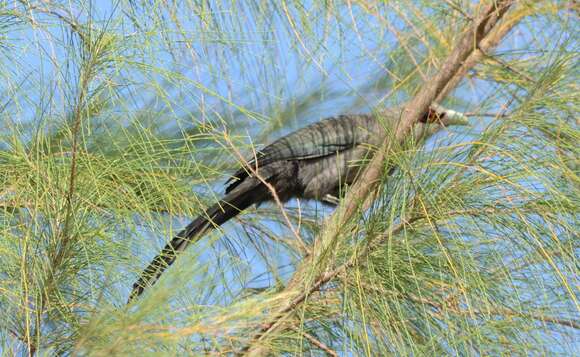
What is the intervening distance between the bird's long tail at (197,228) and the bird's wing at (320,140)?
11.8 inches

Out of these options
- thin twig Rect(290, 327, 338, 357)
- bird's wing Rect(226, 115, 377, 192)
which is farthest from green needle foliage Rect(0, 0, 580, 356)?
bird's wing Rect(226, 115, 377, 192)

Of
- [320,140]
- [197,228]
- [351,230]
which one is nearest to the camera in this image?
[351,230]

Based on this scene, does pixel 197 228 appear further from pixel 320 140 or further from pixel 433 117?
pixel 320 140

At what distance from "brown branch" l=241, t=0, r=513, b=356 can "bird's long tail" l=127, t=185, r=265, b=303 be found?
0.72 ft

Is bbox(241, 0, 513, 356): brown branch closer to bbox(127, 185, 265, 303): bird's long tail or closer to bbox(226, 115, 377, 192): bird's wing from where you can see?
bbox(127, 185, 265, 303): bird's long tail

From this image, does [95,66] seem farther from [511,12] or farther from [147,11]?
[511,12]

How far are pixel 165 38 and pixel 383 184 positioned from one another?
583 millimetres

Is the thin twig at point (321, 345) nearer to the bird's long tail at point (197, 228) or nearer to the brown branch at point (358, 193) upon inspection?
the brown branch at point (358, 193)

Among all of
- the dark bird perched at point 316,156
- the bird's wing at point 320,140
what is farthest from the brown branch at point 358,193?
the bird's wing at point 320,140

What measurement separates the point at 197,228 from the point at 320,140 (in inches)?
41.5

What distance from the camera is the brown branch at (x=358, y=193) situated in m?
1.72

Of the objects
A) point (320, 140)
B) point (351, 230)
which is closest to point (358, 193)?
point (351, 230)

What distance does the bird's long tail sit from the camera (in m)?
1.79

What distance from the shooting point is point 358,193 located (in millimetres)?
1953
